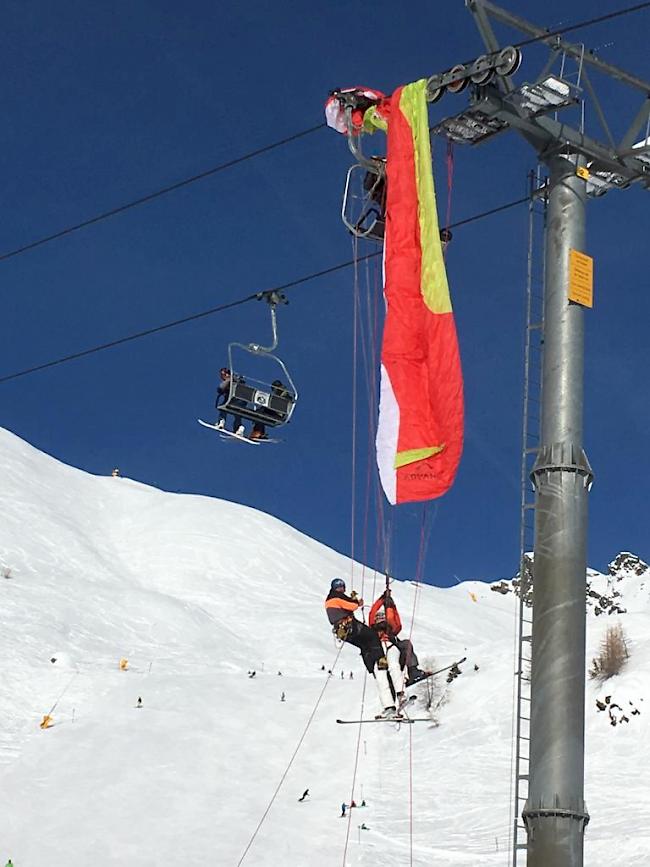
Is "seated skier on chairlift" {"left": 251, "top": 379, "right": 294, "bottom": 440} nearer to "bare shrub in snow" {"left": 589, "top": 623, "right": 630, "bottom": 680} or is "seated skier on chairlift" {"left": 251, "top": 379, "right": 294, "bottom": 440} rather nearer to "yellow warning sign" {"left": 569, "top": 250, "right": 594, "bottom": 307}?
"yellow warning sign" {"left": 569, "top": 250, "right": 594, "bottom": 307}

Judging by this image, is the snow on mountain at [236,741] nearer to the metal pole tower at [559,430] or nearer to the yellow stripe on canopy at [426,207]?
the metal pole tower at [559,430]

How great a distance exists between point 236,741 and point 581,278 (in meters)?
24.8

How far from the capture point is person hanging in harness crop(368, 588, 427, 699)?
1834 cm

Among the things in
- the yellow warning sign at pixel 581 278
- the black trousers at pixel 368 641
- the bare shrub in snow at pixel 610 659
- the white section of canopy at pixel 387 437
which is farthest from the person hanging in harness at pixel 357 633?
the bare shrub in snow at pixel 610 659

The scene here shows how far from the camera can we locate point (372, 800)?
91.6 feet

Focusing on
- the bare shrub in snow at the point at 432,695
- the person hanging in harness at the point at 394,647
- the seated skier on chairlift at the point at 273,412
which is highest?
the seated skier on chairlift at the point at 273,412

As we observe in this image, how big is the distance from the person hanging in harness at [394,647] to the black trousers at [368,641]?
0.09 m

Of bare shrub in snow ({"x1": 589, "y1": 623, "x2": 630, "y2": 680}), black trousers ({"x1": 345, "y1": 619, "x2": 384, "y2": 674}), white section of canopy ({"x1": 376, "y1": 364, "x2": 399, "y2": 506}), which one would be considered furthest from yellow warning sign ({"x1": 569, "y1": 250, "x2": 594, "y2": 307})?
bare shrub in snow ({"x1": 589, "y1": 623, "x2": 630, "y2": 680})

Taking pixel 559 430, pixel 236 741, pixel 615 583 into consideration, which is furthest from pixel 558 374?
pixel 615 583

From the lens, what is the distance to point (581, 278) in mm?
10711

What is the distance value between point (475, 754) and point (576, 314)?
2207cm

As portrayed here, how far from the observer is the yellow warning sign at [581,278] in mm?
10641

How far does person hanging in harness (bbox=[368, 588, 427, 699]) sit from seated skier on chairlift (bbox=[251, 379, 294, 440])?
13.6 ft

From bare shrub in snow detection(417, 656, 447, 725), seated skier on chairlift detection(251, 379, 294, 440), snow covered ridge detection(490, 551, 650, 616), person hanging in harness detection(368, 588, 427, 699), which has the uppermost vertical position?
snow covered ridge detection(490, 551, 650, 616)
